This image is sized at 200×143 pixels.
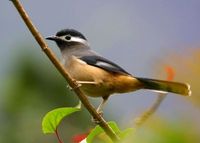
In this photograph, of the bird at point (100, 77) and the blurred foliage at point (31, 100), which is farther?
the blurred foliage at point (31, 100)

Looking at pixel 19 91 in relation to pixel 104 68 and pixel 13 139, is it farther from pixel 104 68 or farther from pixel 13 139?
pixel 104 68

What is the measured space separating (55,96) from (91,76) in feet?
68.8

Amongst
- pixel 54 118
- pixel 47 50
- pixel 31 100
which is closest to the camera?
pixel 47 50

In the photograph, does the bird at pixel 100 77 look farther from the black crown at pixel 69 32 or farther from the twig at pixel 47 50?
the twig at pixel 47 50

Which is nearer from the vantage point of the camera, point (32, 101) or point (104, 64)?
point (104, 64)

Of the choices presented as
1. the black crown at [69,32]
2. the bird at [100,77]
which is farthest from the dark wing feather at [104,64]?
the black crown at [69,32]

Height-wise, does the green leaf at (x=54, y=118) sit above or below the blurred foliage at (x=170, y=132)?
below

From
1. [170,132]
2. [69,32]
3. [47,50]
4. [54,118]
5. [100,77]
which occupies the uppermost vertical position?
[170,132]

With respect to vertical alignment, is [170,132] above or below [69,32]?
above

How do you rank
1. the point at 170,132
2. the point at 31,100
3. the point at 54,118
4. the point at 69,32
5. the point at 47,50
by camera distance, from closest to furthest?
the point at 170,132, the point at 47,50, the point at 54,118, the point at 69,32, the point at 31,100

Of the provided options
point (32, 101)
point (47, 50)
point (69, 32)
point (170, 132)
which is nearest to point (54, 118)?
point (47, 50)

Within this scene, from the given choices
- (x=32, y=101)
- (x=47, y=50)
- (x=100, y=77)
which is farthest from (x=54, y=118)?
(x=32, y=101)

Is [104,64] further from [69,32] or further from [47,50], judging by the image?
[47,50]

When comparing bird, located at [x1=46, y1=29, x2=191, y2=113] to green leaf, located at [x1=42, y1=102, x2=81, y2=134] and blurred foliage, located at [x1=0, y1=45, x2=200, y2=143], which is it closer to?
green leaf, located at [x1=42, y1=102, x2=81, y2=134]
